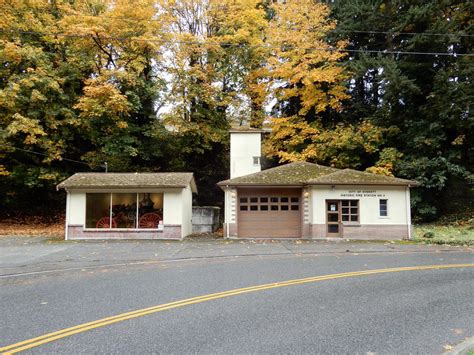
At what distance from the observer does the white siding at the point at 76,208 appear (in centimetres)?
1753

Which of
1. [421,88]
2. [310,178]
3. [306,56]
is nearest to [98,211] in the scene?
[310,178]

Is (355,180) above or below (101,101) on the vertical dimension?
below

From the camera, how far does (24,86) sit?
2178 centimetres

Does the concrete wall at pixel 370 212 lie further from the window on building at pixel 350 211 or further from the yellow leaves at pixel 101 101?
the yellow leaves at pixel 101 101

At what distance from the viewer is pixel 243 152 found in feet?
74.6

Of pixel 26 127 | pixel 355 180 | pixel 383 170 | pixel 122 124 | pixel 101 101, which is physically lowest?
pixel 355 180

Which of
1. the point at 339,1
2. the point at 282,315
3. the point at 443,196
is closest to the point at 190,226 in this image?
the point at 282,315

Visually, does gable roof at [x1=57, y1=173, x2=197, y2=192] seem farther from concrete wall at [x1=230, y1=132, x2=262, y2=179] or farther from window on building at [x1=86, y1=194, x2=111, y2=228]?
concrete wall at [x1=230, y1=132, x2=262, y2=179]

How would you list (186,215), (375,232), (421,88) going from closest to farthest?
(375,232), (186,215), (421,88)

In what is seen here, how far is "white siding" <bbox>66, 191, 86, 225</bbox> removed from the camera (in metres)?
17.5

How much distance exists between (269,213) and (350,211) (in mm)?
4056

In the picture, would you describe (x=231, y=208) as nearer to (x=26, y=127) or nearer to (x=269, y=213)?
(x=269, y=213)

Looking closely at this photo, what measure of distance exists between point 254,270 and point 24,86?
2024 centimetres

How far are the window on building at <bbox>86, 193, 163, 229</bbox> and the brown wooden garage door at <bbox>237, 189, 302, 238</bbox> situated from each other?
4.39m
